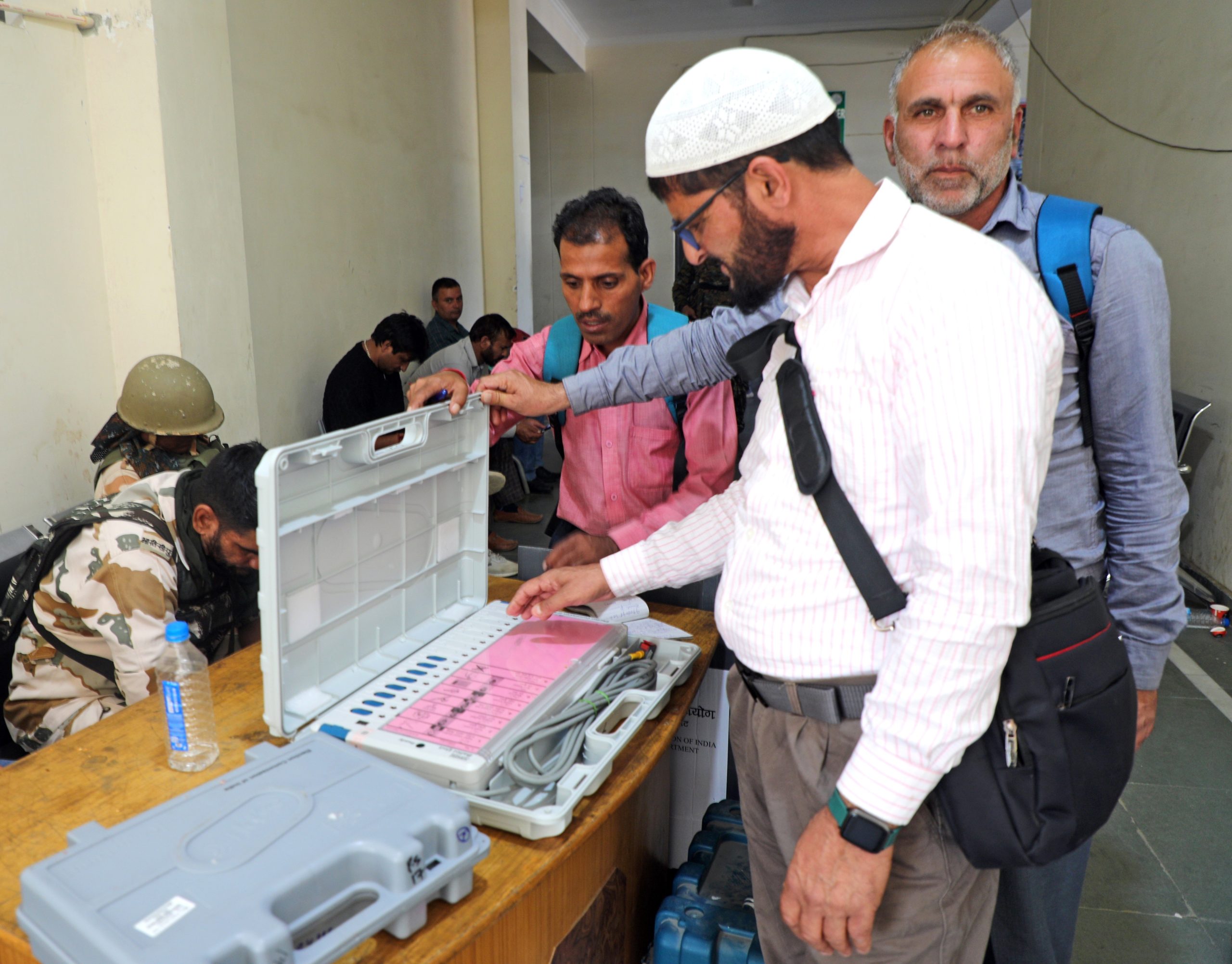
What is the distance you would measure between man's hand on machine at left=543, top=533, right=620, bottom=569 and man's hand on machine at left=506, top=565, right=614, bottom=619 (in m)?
0.21

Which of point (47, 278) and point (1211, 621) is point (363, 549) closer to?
point (47, 278)

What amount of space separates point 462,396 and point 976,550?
1.01 meters

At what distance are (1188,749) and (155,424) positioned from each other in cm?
360

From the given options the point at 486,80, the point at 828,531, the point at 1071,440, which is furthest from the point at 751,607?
the point at 486,80

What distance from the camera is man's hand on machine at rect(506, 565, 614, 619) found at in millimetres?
1497

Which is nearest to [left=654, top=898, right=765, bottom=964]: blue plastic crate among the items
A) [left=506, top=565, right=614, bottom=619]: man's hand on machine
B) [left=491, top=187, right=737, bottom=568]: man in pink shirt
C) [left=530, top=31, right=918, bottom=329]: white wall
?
[left=506, top=565, right=614, bottom=619]: man's hand on machine

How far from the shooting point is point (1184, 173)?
4293mm

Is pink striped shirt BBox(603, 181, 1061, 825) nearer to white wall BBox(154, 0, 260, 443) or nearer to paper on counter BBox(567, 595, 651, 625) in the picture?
paper on counter BBox(567, 595, 651, 625)

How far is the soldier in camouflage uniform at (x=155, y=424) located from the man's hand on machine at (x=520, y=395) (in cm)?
141

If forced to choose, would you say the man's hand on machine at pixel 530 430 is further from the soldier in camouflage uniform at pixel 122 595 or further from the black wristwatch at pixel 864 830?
the black wristwatch at pixel 864 830

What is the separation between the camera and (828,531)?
0.91m

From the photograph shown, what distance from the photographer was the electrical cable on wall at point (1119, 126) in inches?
160

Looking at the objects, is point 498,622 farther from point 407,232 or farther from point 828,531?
point 407,232

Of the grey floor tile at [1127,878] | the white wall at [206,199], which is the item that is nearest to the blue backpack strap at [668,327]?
the grey floor tile at [1127,878]
